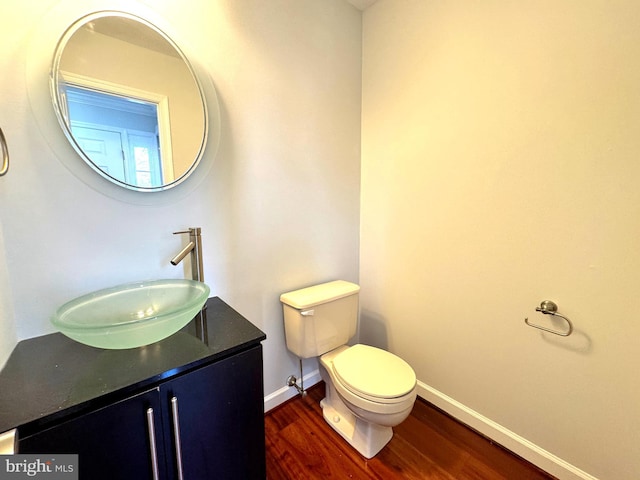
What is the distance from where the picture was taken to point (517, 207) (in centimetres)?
124

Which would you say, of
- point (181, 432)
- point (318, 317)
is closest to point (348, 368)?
point (318, 317)

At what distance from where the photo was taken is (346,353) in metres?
1.49

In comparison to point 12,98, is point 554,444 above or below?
below

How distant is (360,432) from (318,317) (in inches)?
23.8

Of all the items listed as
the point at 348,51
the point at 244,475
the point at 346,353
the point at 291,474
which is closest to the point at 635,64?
the point at 348,51

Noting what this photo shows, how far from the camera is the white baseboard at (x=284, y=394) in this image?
1.61 m

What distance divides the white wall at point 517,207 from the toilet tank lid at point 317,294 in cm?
38

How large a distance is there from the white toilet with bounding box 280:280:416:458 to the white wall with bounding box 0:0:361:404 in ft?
0.58

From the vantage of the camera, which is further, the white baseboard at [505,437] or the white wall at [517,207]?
the white baseboard at [505,437]

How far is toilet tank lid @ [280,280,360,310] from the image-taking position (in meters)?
1.45

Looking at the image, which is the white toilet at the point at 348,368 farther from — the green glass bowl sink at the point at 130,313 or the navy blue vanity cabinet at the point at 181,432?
the green glass bowl sink at the point at 130,313

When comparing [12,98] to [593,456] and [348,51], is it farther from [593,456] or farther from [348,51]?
[593,456]

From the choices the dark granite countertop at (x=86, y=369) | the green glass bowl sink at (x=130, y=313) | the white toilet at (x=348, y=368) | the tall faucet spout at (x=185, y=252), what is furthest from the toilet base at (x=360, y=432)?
the tall faucet spout at (x=185, y=252)

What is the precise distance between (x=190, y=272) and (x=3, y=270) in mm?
562
